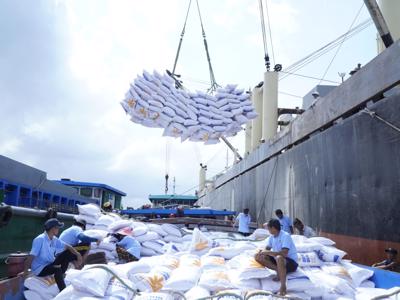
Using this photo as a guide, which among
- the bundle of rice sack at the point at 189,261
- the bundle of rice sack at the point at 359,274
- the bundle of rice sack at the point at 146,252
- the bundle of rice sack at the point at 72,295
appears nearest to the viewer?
the bundle of rice sack at the point at 72,295

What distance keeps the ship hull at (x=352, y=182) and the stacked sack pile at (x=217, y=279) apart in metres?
1.14

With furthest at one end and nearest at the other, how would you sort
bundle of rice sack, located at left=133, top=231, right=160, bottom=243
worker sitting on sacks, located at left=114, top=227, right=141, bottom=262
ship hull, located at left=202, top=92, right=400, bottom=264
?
bundle of rice sack, located at left=133, top=231, right=160, bottom=243 < worker sitting on sacks, located at left=114, top=227, right=141, bottom=262 < ship hull, located at left=202, top=92, right=400, bottom=264

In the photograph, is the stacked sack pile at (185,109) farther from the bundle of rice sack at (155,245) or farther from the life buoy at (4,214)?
the life buoy at (4,214)

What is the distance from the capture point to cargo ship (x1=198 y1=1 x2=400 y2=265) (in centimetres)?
561

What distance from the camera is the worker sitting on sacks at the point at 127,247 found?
565cm

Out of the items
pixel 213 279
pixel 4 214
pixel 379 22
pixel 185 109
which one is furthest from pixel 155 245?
pixel 379 22

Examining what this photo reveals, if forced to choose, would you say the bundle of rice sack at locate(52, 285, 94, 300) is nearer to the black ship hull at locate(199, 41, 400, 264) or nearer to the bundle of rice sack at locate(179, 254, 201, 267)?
the bundle of rice sack at locate(179, 254, 201, 267)

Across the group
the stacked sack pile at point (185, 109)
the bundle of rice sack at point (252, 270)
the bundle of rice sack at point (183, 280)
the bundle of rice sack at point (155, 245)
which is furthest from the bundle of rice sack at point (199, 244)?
the stacked sack pile at point (185, 109)

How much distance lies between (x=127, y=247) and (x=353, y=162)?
3919 mm

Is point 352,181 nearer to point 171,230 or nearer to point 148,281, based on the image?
point 171,230

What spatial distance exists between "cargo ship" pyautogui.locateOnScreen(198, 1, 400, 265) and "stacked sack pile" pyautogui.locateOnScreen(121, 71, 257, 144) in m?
1.73

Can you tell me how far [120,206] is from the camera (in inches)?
837

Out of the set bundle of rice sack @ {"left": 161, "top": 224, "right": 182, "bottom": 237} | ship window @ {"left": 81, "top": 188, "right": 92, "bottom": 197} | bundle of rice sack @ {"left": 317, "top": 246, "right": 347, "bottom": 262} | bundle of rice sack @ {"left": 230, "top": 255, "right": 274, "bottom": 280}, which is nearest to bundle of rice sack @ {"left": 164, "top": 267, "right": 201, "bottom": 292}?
bundle of rice sack @ {"left": 230, "top": 255, "right": 274, "bottom": 280}

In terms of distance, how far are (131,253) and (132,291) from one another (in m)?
1.92
